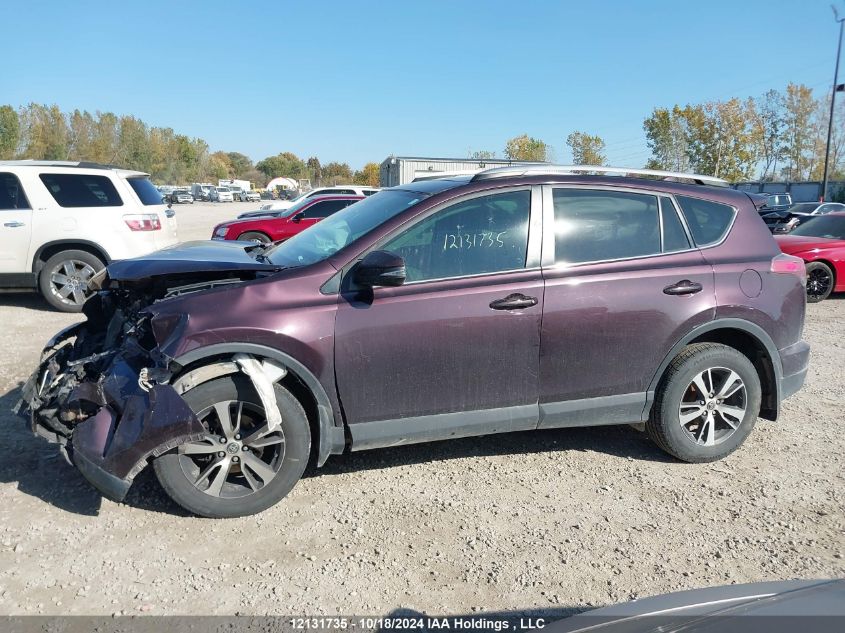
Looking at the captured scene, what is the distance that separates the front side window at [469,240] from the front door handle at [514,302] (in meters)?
0.19

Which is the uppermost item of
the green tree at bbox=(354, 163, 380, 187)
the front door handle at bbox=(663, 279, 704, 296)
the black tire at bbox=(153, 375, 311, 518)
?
the green tree at bbox=(354, 163, 380, 187)

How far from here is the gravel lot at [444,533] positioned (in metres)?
2.81

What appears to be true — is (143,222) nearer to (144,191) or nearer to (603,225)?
(144,191)

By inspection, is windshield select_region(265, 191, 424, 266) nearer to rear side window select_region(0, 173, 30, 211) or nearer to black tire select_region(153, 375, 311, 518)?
black tire select_region(153, 375, 311, 518)

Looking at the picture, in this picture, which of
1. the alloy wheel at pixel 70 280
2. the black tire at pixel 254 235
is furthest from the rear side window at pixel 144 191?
the black tire at pixel 254 235

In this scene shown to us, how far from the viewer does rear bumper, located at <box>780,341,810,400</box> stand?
4.20m

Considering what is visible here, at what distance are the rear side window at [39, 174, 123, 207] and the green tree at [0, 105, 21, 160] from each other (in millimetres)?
60457

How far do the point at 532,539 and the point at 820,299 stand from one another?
9295 mm

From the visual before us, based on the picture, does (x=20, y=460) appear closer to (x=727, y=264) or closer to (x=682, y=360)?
(x=682, y=360)

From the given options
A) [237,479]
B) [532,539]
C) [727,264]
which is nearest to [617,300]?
[727,264]

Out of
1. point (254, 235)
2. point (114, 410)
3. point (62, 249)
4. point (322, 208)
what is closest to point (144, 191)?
point (62, 249)

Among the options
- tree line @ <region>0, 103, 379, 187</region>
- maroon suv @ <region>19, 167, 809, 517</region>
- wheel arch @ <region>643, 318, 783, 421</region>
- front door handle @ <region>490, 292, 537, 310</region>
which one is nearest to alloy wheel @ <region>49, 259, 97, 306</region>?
maroon suv @ <region>19, 167, 809, 517</region>

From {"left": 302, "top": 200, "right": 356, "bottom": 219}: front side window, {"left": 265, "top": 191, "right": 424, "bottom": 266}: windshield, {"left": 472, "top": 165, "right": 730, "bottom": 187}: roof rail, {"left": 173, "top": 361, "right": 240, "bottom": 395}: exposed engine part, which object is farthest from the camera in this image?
{"left": 302, "top": 200, "right": 356, "bottom": 219}: front side window

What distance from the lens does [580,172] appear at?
4066 millimetres
